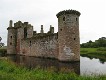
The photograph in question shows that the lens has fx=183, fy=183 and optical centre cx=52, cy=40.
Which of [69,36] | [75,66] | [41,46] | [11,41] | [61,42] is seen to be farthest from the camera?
[11,41]

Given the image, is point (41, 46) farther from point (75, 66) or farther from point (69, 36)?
point (75, 66)

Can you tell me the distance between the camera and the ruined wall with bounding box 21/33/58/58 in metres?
25.5

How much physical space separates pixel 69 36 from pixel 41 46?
8.04 metres

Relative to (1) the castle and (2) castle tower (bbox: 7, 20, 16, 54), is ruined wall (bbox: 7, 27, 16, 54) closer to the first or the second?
(2) castle tower (bbox: 7, 20, 16, 54)

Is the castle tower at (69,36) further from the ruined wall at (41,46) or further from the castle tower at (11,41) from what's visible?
the castle tower at (11,41)

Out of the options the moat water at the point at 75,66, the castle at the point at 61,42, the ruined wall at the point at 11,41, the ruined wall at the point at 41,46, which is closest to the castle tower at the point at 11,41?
the ruined wall at the point at 11,41

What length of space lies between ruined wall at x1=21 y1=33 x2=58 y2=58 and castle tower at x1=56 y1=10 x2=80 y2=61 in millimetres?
2471

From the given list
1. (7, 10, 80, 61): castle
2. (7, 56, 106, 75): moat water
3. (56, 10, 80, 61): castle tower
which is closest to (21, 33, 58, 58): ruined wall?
(7, 10, 80, 61): castle

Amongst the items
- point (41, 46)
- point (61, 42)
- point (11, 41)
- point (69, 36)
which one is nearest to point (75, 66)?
point (69, 36)

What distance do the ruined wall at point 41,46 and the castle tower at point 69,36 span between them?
8.11ft

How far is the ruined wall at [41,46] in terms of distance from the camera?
25.5m

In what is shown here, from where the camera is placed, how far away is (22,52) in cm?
3678

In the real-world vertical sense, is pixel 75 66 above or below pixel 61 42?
below

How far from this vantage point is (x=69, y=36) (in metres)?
22.1
